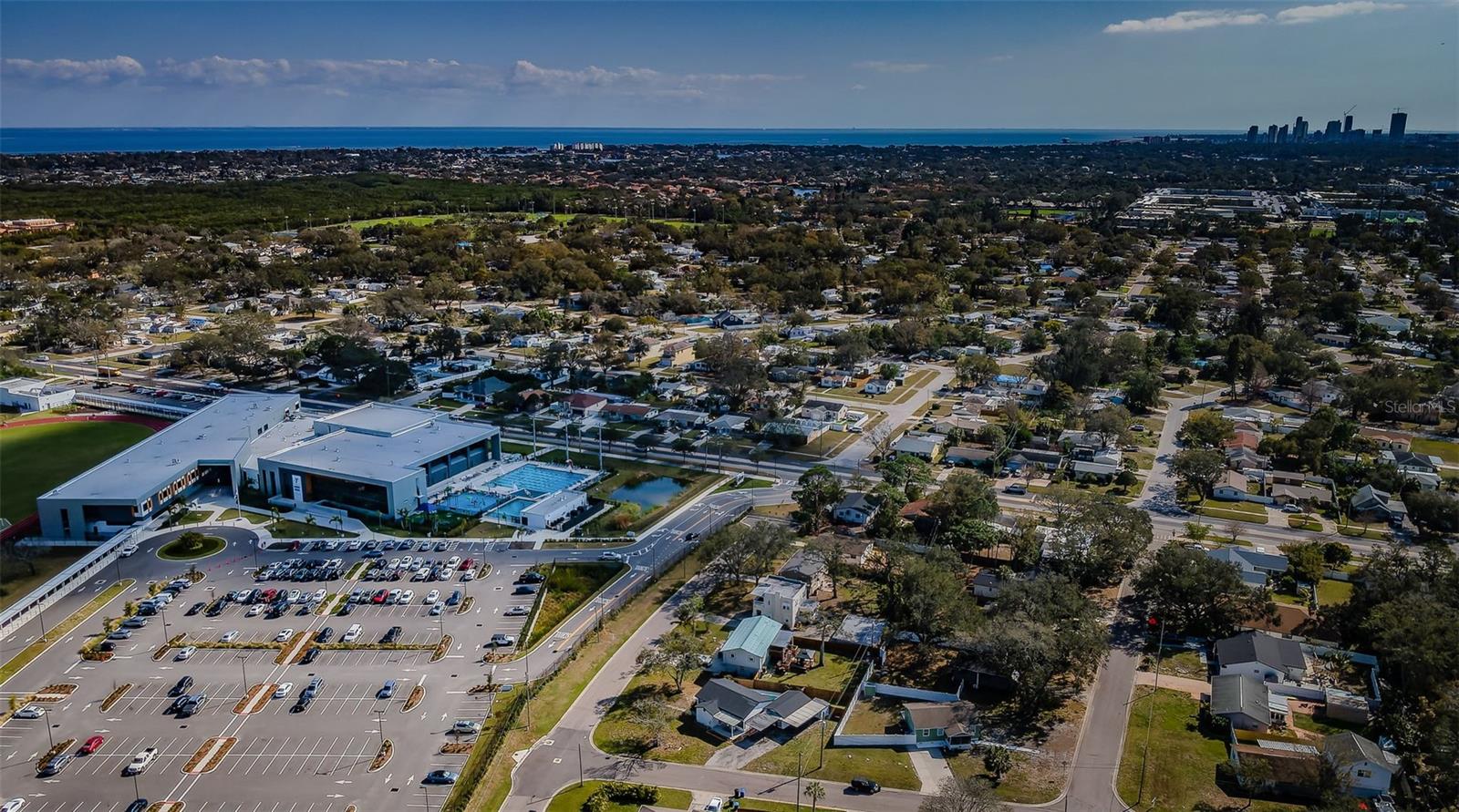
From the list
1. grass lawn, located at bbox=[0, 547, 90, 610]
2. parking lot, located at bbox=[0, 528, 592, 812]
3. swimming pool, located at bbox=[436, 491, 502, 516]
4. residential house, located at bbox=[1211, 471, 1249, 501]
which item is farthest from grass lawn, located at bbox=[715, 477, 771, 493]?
grass lawn, located at bbox=[0, 547, 90, 610]

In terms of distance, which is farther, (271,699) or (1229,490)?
(1229,490)

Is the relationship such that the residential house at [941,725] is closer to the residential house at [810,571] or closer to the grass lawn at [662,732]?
the grass lawn at [662,732]

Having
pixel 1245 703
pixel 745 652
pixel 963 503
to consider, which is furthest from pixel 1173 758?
pixel 963 503

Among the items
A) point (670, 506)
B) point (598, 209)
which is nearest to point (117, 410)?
point (670, 506)

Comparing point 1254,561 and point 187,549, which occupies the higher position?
point 1254,561

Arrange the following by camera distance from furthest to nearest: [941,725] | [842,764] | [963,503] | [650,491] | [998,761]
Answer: [650,491]
[963,503]
[941,725]
[842,764]
[998,761]

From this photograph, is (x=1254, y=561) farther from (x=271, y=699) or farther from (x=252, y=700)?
(x=252, y=700)

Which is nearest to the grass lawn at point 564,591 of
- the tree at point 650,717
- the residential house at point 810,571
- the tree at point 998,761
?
the tree at point 650,717
